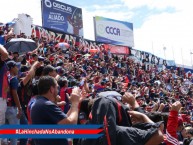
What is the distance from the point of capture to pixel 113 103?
3168 mm

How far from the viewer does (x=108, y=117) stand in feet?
10.1

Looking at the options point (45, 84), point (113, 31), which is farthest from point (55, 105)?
point (113, 31)

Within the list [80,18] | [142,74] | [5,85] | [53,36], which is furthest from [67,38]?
[5,85]

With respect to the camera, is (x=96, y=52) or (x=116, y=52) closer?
(x=96, y=52)

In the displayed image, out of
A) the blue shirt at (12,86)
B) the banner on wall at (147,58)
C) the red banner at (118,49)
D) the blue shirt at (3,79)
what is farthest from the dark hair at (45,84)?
the banner on wall at (147,58)

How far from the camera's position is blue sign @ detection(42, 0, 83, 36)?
26.2 meters

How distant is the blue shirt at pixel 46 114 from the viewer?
10.7ft

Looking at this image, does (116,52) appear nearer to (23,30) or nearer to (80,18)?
(80,18)

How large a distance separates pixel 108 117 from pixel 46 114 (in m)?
0.58

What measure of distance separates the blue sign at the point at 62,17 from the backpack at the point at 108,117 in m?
23.0

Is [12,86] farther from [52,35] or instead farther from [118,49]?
[118,49]

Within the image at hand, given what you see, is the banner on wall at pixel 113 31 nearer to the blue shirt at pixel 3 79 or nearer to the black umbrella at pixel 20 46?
the black umbrella at pixel 20 46

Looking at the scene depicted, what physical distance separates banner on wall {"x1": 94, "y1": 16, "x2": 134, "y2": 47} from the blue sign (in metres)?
3.86

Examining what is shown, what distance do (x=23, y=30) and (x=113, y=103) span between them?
769 inches
